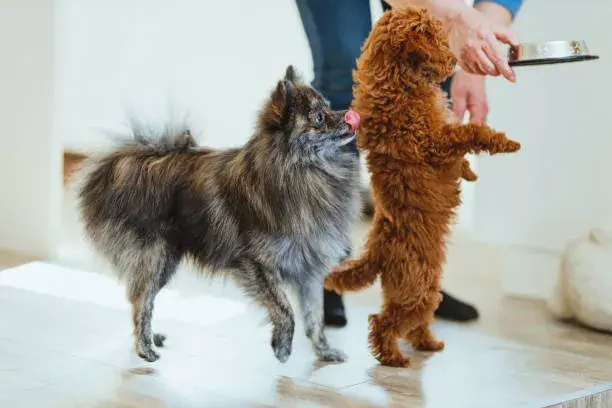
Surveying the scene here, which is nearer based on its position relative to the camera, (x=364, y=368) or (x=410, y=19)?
(x=410, y=19)

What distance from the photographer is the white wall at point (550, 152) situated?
254 cm

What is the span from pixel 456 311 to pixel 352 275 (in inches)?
21.9

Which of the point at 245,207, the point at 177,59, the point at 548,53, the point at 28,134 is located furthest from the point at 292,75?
the point at 177,59

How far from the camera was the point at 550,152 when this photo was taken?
2.66 m

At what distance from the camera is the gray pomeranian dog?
173cm

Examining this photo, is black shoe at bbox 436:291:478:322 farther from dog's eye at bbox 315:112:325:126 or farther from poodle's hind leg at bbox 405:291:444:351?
dog's eye at bbox 315:112:325:126

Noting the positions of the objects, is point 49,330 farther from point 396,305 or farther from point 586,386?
point 586,386

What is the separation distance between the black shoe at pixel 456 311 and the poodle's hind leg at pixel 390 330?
1.58ft

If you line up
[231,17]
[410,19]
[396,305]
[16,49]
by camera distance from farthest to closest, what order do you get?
[231,17]
[16,49]
[396,305]
[410,19]

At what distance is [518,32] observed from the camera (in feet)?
8.95

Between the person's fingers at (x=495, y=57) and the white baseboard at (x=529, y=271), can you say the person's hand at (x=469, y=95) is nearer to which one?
the person's fingers at (x=495, y=57)

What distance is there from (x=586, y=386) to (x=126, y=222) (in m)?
0.94

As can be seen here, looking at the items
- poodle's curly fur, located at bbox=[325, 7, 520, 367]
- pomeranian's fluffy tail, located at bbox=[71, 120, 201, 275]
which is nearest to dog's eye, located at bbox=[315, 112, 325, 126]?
poodle's curly fur, located at bbox=[325, 7, 520, 367]

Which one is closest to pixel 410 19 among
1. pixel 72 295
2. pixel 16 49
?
pixel 72 295
